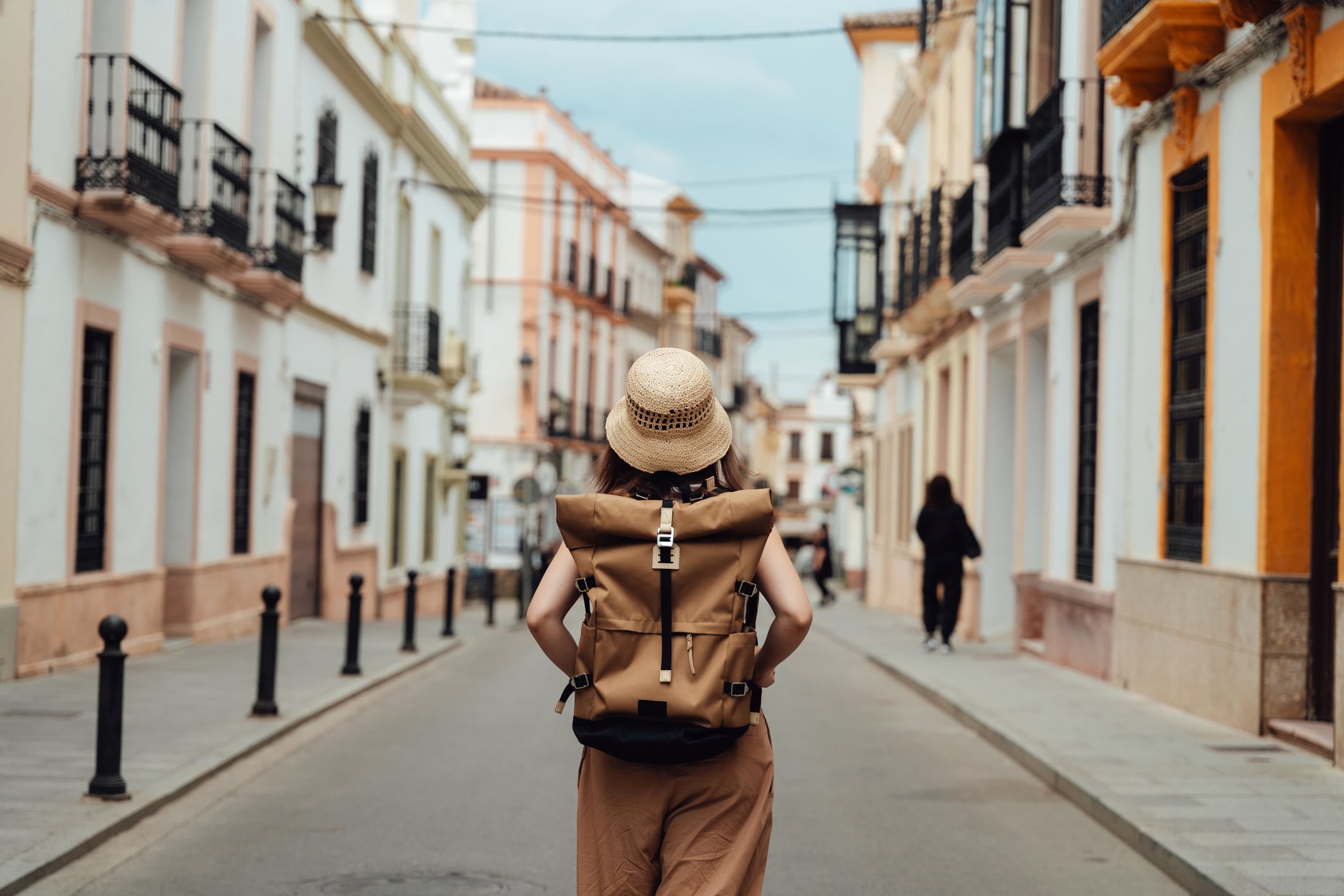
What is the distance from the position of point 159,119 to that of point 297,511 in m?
8.00

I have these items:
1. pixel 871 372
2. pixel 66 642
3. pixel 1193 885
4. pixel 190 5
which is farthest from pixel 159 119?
pixel 871 372

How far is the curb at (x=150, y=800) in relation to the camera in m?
6.28

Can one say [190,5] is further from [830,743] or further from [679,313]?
[679,313]

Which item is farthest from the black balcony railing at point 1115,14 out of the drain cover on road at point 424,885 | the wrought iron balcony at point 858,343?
the wrought iron balcony at point 858,343

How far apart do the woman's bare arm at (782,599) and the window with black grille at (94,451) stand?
11.8 metres

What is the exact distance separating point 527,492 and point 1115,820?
19843 millimetres

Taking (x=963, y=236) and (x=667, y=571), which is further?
(x=963, y=236)

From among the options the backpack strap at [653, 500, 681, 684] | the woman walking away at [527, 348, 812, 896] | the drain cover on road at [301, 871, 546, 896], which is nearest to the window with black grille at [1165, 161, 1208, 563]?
the drain cover on road at [301, 871, 546, 896]

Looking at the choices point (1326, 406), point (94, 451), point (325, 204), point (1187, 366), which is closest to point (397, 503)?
point (325, 204)

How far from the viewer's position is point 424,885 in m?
6.42

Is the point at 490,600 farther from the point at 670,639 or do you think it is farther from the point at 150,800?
the point at 670,639

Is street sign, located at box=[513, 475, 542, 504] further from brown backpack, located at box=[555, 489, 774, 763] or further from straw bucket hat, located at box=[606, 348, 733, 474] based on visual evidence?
brown backpack, located at box=[555, 489, 774, 763]

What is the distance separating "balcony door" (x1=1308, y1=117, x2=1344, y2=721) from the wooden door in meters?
14.1

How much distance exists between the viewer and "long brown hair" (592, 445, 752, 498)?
12.2 feet
